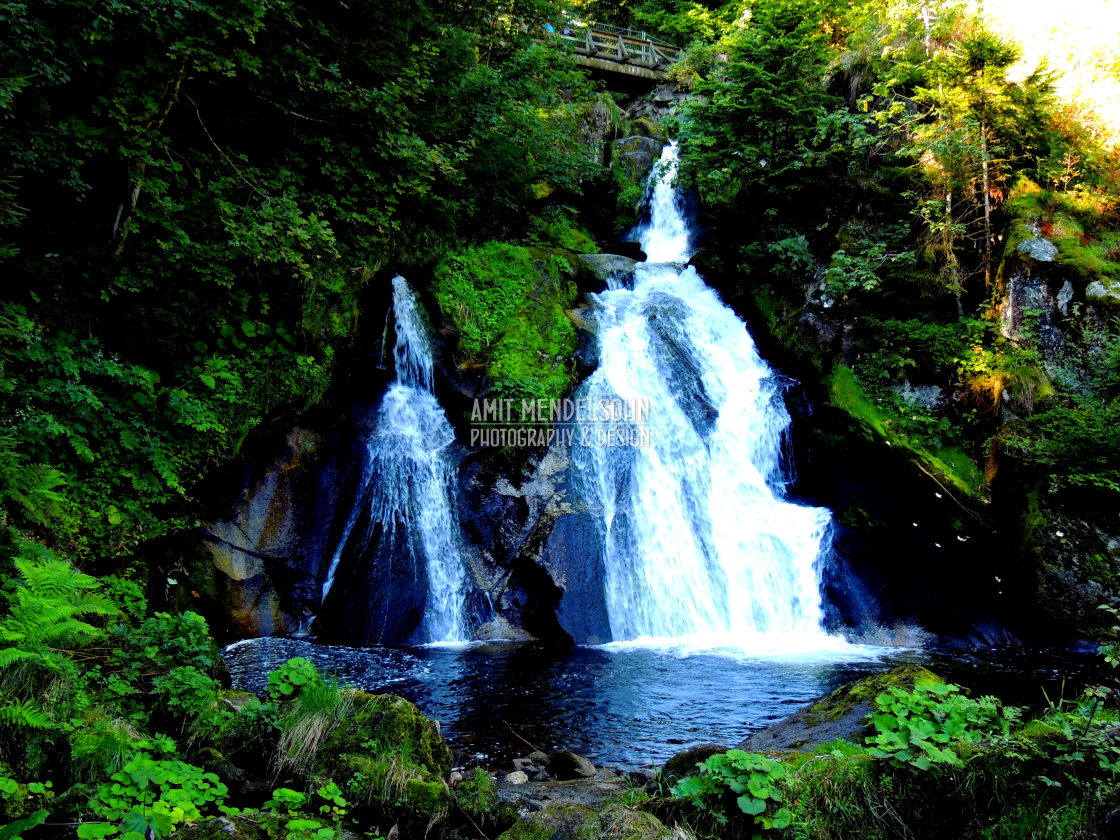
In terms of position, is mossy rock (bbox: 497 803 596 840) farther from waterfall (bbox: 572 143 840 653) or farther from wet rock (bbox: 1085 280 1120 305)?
wet rock (bbox: 1085 280 1120 305)

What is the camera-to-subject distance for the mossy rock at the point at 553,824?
305cm

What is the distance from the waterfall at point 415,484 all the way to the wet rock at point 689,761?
19.5ft

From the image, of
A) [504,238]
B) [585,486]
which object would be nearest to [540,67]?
[504,238]

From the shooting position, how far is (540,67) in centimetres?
1185

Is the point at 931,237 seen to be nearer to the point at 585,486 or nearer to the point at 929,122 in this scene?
the point at 929,122

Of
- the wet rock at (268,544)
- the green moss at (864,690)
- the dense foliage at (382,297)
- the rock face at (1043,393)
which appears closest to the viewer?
the dense foliage at (382,297)

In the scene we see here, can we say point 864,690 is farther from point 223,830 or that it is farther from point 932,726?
point 223,830

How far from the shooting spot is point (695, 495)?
34.8 feet

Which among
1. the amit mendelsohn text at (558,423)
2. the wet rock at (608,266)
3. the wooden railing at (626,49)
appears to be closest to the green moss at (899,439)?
the amit mendelsohn text at (558,423)

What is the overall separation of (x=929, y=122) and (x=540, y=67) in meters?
8.82

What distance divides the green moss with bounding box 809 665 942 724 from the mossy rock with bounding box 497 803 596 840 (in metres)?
2.24

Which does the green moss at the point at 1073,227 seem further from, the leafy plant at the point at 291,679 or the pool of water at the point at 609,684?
the leafy plant at the point at 291,679

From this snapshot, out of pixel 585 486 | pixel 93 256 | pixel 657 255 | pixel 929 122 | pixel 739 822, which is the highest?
pixel 929 122

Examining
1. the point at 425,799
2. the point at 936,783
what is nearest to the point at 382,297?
the point at 425,799
